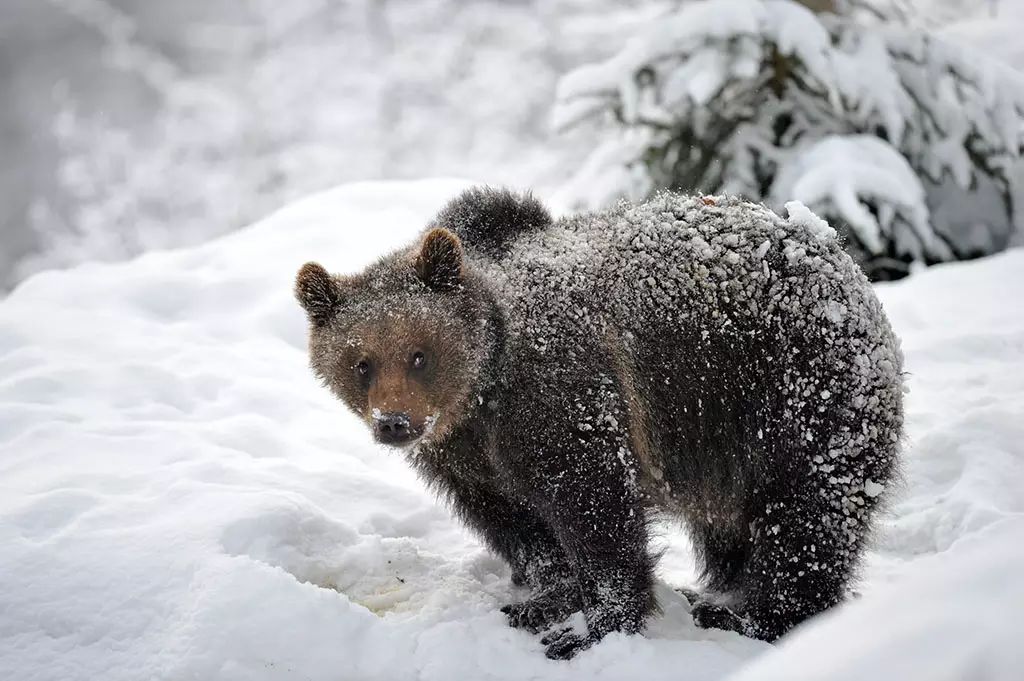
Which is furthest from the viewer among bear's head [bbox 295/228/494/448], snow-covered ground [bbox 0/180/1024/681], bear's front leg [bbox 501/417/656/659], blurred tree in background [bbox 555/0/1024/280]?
blurred tree in background [bbox 555/0/1024/280]

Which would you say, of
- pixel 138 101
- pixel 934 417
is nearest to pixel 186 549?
pixel 934 417

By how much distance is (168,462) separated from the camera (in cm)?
442

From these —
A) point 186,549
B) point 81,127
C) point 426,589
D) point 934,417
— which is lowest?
point 81,127

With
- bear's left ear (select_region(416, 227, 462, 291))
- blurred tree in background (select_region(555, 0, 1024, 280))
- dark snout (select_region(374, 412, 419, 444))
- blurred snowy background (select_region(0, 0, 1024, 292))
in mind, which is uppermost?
bear's left ear (select_region(416, 227, 462, 291))

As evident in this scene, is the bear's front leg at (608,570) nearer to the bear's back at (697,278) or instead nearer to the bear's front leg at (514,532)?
the bear's front leg at (514,532)

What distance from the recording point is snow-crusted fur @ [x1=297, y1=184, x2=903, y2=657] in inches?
137

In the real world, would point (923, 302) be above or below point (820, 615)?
below

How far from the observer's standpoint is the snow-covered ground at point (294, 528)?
1506mm

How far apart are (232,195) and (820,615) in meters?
15.6

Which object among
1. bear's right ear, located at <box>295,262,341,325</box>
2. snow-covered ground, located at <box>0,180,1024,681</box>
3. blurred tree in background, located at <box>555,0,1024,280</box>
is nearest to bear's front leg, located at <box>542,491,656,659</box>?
snow-covered ground, located at <box>0,180,1024,681</box>

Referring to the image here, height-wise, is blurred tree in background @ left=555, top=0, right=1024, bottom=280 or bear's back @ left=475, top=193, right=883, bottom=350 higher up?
bear's back @ left=475, top=193, right=883, bottom=350

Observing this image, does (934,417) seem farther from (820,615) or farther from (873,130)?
(873,130)

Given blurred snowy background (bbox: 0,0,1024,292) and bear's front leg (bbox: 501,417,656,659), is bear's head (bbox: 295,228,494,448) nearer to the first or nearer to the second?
bear's front leg (bbox: 501,417,656,659)

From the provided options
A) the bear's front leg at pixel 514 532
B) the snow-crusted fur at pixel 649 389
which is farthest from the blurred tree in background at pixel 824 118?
the bear's front leg at pixel 514 532
